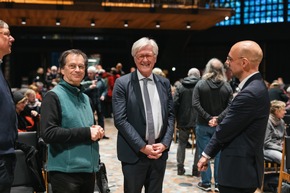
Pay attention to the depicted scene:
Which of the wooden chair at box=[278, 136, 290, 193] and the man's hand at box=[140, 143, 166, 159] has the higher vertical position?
the man's hand at box=[140, 143, 166, 159]

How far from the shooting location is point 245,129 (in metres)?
2.38

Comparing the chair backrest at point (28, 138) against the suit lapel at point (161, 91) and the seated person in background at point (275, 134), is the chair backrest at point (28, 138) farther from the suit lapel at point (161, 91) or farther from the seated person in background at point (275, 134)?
the seated person in background at point (275, 134)

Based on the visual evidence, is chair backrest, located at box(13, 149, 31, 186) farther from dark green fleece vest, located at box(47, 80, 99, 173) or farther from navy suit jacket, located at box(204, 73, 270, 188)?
navy suit jacket, located at box(204, 73, 270, 188)

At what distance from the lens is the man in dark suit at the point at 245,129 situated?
2346mm

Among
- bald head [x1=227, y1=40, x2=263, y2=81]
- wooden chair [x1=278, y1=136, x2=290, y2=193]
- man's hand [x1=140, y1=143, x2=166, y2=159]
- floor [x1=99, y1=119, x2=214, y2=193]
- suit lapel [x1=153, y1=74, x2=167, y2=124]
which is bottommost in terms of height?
floor [x1=99, y1=119, x2=214, y2=193]

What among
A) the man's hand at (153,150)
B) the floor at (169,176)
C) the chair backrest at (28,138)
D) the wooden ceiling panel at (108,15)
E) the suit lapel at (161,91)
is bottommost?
the floor at (169,176)

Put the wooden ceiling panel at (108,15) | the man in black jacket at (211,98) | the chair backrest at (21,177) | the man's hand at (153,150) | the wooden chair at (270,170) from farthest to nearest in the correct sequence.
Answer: the wooden ceiling panel at (108,15) < the wooden chair at (270,170) < the man in black jacket at (211,98) < the chair backrest at (21,177) < the man's hand at (153,150)

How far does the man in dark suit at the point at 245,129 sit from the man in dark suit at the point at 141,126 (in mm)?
527

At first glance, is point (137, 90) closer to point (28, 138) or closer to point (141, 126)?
point (141, 126)

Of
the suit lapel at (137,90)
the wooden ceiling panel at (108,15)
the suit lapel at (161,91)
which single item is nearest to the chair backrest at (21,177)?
the suit lapel at (137,90)

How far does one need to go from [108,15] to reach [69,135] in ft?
30.8

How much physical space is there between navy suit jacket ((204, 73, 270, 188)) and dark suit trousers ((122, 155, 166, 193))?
54 cm

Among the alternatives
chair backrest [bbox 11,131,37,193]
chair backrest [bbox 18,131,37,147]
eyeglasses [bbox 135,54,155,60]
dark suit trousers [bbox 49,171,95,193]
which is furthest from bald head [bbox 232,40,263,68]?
chair backrest [bbox 18,131,37,147]

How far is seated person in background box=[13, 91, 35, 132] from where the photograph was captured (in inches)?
187
